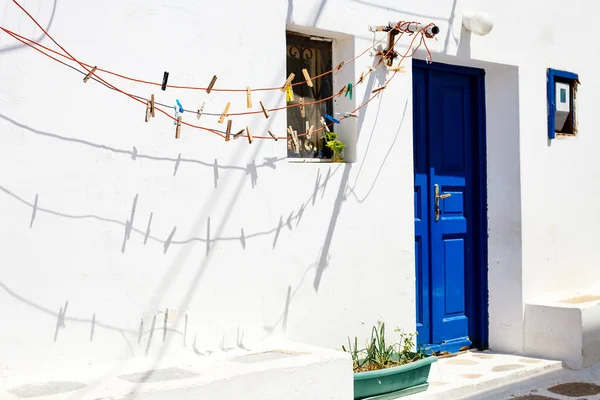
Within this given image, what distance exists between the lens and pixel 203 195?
4074mm

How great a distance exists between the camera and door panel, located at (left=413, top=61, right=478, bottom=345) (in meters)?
5.45

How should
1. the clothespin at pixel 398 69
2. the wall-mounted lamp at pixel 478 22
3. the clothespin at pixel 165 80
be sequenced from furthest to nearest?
the wall-mounted lamp at pixel 478 22
the clothespin at pixel 398 69
the clothespin at pixel 165 80

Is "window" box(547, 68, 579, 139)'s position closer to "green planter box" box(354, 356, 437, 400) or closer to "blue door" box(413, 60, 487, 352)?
"blue door" box(413, 60, 487, 352)

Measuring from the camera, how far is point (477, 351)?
581 cm

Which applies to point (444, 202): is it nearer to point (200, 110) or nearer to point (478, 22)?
point (478, 22)

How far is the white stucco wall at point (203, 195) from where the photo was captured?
353cm

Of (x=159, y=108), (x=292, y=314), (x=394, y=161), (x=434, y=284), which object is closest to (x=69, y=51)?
(x=159, y=108)

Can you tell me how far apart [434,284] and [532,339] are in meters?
0.90

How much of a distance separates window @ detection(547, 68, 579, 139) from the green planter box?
2.43 metres

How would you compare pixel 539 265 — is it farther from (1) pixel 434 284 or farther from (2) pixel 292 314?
(2) pixel 292 314

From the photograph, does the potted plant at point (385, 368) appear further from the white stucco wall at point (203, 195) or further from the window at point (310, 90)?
the window at point (310, 90)

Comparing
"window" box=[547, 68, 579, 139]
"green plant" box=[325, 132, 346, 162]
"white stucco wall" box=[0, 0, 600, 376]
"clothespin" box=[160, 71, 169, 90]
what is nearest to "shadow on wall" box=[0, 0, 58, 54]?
"white stucco wall" box=[0, 0, 600, 376]

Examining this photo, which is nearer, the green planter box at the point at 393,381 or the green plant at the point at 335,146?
the green planter box at the point at 393,381

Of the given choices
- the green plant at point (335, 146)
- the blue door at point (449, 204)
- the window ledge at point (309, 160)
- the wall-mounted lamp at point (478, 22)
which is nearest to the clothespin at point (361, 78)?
the green plant at point (335, 146)
